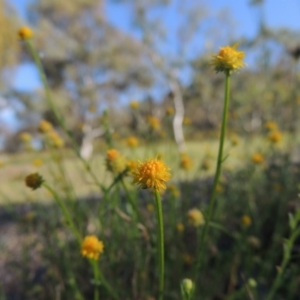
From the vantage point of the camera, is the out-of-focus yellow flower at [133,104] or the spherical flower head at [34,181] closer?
the spherical flower head at [34,181]

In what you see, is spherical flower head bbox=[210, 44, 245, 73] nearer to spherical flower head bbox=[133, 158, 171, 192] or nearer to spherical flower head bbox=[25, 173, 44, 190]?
spherical flower head bbox=[133, 158, 171, 192]

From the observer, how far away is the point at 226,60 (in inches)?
32.0

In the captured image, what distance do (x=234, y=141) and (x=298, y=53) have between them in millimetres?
497

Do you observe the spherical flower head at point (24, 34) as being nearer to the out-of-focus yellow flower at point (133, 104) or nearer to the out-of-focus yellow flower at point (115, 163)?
the out-of-focus yellow flower at point (115, 163)

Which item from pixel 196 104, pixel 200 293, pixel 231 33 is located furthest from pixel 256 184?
pixel 196 104

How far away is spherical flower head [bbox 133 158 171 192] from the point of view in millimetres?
648

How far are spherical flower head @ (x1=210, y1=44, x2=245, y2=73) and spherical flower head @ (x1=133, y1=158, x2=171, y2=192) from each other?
25 centimetres

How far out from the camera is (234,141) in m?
1.66

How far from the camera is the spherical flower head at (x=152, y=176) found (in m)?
0.65

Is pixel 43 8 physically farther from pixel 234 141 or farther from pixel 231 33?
pixel 234 141

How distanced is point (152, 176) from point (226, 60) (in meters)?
0.30

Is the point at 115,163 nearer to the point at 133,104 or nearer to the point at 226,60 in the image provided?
the point at 226,60

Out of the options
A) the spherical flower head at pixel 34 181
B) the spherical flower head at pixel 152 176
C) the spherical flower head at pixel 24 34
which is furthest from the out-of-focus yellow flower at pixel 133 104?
the spherical flower head at pixel 152 176

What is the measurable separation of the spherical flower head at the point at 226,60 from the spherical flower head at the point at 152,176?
0.25 m
